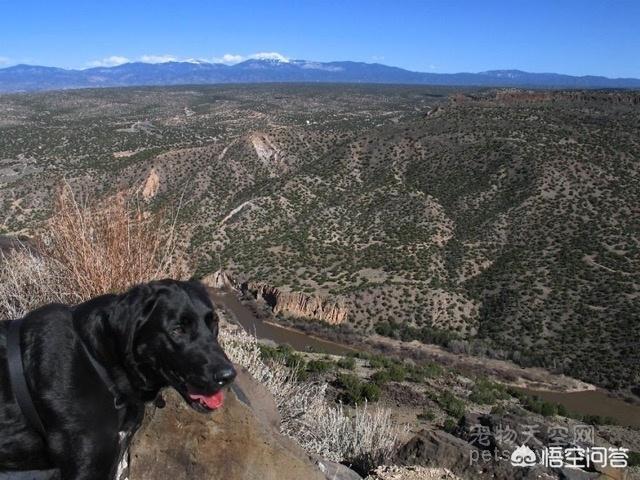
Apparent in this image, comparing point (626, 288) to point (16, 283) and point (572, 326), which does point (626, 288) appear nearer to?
point (572, 326)

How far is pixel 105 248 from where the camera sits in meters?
6.57

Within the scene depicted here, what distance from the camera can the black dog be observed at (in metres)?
2.73

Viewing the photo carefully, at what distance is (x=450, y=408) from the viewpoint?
15.3m

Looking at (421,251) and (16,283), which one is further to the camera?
(421,251)

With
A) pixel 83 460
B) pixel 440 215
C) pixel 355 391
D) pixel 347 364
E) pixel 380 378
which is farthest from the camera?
pixel 440 215

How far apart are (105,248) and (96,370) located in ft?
13.2

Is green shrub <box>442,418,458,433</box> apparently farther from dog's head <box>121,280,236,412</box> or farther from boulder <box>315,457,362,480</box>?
dog's head <box>121,280,236,412</box>

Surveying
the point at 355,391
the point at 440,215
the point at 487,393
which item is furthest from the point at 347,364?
the point at 440,215

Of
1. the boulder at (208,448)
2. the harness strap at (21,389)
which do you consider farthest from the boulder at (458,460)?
the harness strap at (21,389)

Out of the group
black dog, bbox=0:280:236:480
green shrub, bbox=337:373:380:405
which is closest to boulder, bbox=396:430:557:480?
black dog, bbox=0:280:236:480

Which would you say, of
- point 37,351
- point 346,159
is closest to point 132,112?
point 346,159

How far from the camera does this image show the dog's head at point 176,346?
281 centimetres

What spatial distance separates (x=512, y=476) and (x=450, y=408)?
9.25 m

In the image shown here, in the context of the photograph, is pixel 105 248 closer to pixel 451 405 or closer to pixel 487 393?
pixel 451 405
